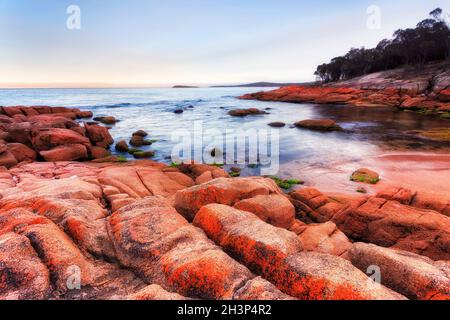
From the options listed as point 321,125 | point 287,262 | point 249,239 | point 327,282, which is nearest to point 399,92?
point 321,125

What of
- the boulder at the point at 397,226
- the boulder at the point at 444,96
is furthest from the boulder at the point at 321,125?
the boulder at the point at 444,96

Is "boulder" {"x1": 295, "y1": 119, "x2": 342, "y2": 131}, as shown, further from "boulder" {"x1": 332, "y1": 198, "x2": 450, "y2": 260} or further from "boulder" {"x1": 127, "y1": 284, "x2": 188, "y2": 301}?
"boulder" {"x1": 127, "y1": 284, "x2": 188, "y2": 301}

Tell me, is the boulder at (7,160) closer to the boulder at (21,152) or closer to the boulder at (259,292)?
the boulder at (21,152)

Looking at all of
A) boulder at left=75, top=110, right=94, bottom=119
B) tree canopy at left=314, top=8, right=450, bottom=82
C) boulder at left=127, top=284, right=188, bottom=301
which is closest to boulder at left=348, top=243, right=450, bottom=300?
boulder at left=127, top=284, right=188, bottom=301

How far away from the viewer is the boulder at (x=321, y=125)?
32.7 m

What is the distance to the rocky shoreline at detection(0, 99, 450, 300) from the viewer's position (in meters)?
3.71

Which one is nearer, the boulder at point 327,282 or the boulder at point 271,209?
the boulder at point 327,282

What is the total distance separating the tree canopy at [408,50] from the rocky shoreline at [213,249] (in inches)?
3376

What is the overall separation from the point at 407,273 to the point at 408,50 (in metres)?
93.2

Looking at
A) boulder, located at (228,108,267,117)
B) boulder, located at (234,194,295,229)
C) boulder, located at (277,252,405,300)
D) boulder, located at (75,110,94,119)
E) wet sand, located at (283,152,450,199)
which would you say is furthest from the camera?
boulder, located at (228,108,267,117)

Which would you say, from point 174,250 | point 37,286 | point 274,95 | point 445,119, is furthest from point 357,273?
point 274,95

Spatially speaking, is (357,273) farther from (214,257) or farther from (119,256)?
(119,256)

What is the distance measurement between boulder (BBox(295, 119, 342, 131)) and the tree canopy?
196ft

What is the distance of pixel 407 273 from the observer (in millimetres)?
3990
